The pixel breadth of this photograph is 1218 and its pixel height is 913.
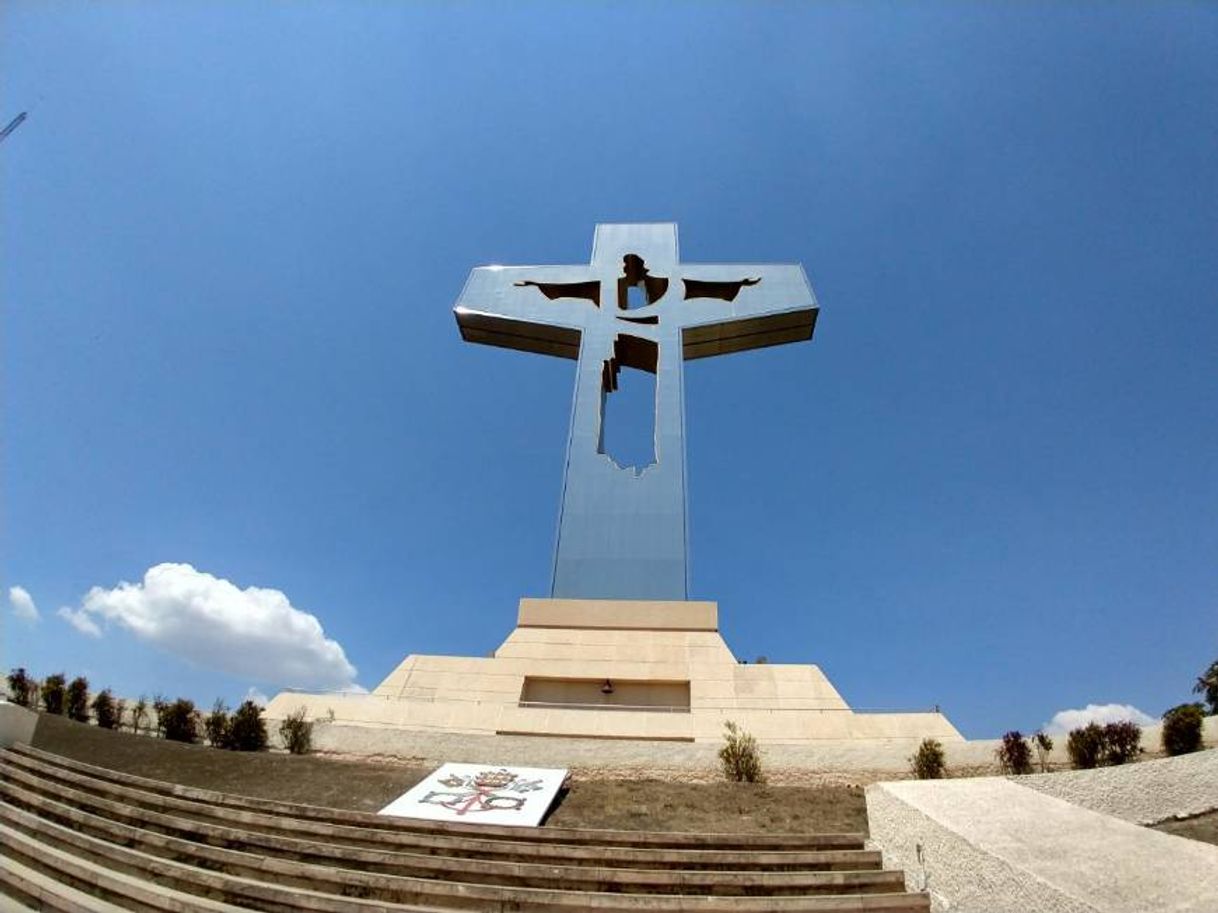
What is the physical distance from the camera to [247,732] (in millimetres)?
9703

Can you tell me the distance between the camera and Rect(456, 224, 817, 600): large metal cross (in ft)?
44.6

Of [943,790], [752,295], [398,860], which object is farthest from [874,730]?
[752,295]

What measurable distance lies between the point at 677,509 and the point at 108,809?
1024 centimetres

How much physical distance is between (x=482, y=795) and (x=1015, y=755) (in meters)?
6.60

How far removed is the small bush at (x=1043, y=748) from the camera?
8.12 metres

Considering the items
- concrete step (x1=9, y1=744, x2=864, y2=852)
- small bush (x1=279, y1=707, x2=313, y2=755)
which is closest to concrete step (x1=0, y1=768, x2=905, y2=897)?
concrete step (x1=9, y1=744, x2=864, y2=852)

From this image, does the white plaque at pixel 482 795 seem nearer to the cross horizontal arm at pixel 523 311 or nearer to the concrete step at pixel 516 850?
the concrete step at pixel 516 850

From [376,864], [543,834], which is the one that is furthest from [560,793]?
[376,864]

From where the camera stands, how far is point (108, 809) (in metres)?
6.71

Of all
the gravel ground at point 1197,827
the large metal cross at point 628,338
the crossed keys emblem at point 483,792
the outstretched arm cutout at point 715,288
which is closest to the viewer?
the gravel ground at point 1197,827

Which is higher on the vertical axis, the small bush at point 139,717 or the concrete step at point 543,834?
the small bush at point 139,717

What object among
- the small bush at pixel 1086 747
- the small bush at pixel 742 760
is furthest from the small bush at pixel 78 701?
the small bush at pixel 1086 747

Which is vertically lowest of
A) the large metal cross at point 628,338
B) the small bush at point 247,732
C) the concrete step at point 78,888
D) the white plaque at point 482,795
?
the concrete step at point 78,888

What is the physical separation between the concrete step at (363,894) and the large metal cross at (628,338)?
Result: 25.8ft
